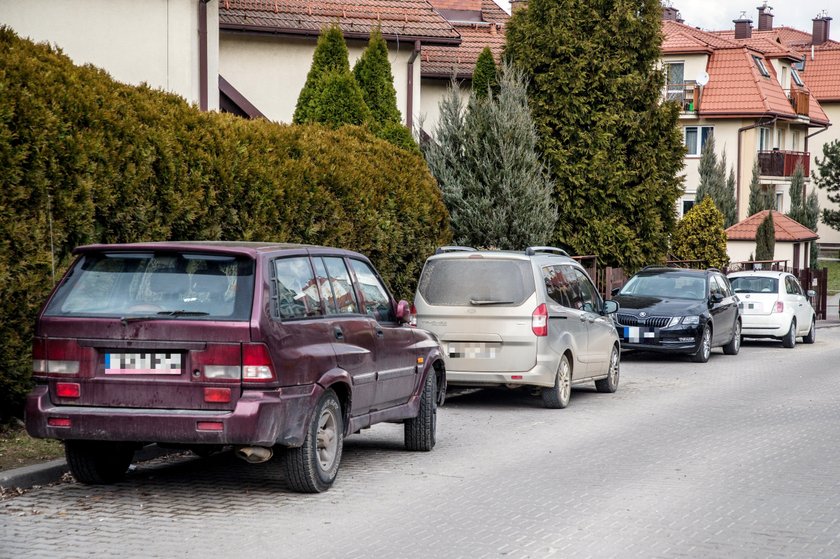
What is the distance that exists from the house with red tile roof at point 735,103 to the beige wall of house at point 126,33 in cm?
4133

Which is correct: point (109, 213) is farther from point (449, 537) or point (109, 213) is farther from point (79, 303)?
point (449, 537)

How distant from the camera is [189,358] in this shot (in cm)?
787

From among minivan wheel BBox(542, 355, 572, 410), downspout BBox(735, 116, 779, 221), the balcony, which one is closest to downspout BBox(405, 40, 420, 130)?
minivan wheel BBox(542, 355, 572, 410)

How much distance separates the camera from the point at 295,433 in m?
8.16

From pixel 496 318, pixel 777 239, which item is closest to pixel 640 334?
pixel 496 318

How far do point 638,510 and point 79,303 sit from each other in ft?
13.2

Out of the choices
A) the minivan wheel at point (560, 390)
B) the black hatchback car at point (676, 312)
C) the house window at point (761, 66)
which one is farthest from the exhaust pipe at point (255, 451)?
the house window at point (761, 66)

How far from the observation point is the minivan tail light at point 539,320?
13672 millimetres

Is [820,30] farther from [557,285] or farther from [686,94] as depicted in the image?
[557,285]

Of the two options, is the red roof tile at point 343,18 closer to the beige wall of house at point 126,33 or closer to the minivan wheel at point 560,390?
the beige wall of house at point 126,33

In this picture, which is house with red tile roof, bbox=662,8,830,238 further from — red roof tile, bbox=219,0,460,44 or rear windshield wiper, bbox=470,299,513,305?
rear windshield wiper, bbox=470,299,513,305

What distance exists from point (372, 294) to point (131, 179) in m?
2.81

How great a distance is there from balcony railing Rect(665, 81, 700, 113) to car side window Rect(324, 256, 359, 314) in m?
52.5

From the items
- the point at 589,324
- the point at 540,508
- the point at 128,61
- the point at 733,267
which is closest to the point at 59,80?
the point at 540,508
